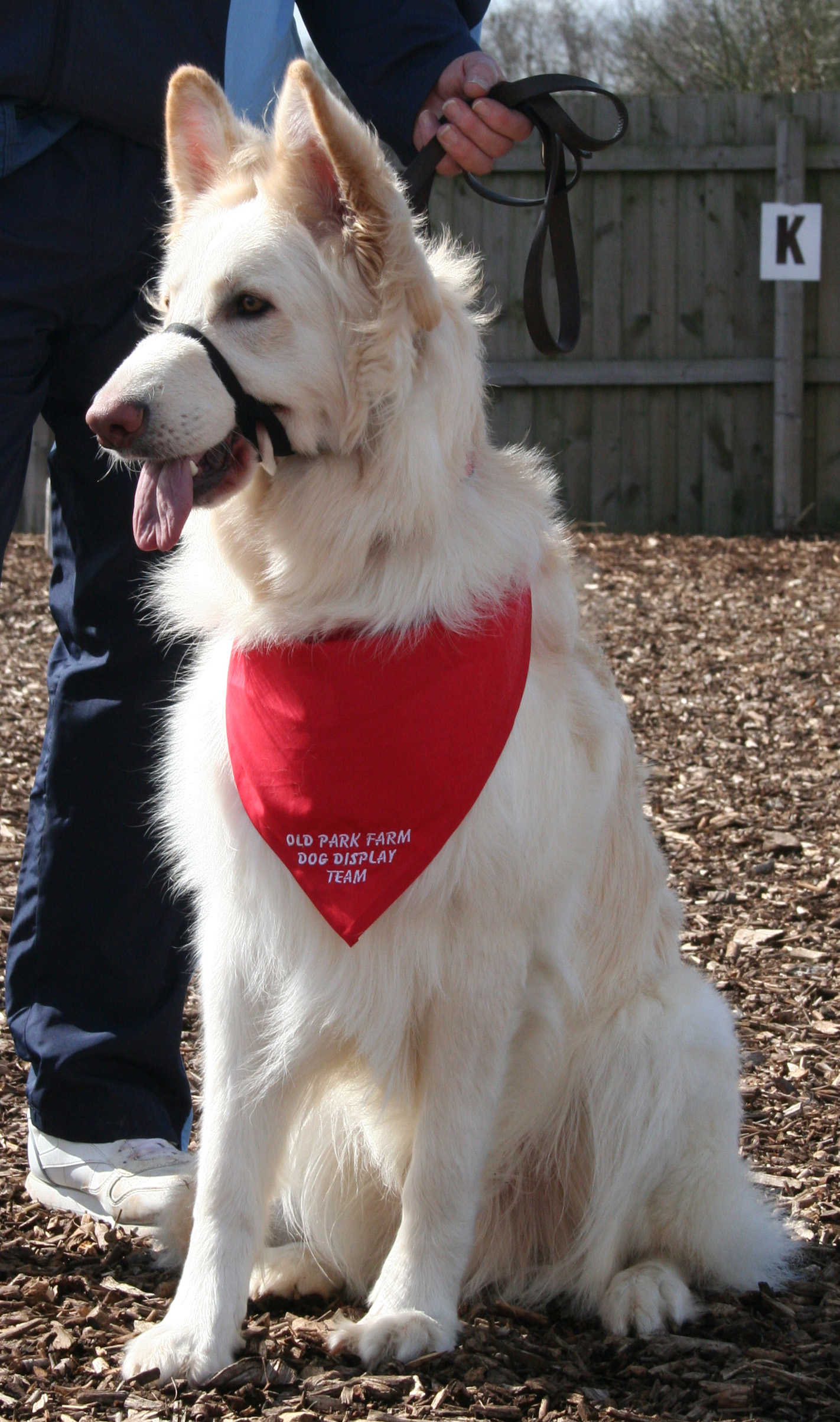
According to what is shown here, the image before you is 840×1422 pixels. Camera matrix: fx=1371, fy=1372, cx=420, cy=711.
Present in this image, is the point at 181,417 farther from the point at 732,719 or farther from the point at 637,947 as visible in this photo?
the point at 732,719

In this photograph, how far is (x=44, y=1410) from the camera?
201 centimetres

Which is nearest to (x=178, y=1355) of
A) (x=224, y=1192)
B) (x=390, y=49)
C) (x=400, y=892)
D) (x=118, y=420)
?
(x=224, y=1192)

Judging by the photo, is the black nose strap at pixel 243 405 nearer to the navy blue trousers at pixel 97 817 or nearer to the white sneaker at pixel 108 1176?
the navy blue trousers at pixel 97 817

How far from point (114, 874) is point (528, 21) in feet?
73.6

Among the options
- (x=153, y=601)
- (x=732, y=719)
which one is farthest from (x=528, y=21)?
(x=153, y=601)

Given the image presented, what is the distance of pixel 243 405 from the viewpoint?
2014mm

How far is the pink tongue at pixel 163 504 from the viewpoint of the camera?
2004mm

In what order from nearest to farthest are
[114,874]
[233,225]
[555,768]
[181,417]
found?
[181,417], [233,225], [555,768], [114,874]

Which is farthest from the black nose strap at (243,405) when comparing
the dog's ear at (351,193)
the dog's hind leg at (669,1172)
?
the dog's hind leg at (669,1172)

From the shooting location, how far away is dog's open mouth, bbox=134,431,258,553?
2.01 m

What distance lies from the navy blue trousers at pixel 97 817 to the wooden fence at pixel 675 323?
22.7ft

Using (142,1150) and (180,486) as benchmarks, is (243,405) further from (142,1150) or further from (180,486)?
(142,1150)

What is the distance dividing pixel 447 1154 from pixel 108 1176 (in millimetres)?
845

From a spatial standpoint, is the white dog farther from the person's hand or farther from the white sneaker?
the white sneaker
